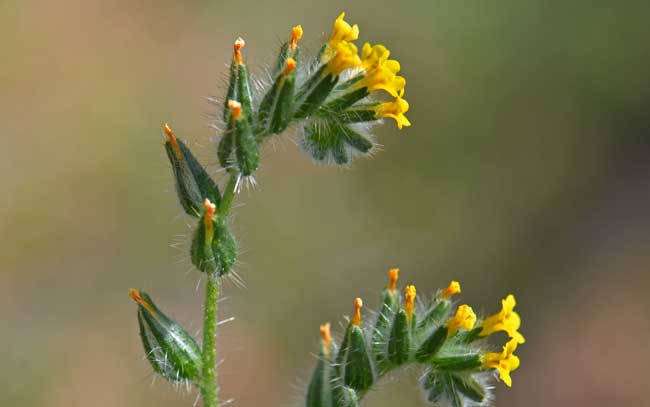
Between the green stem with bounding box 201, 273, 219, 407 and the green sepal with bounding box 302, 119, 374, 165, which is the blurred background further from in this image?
the green stem with bounding box 201, 273, 219, 407

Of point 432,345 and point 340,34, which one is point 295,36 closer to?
point 340,34

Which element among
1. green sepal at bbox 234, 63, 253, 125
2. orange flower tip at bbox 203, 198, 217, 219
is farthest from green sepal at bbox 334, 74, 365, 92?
orange flower tip at bbox 203, 198, 217, 219

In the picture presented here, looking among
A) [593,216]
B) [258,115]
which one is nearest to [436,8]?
[593,216]

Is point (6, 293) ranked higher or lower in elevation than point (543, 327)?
higher

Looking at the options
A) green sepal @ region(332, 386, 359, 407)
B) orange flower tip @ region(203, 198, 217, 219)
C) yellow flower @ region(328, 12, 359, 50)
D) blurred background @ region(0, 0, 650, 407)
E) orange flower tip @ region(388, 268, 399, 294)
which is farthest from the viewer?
blurred background @ region(0, 0, 650, 407)

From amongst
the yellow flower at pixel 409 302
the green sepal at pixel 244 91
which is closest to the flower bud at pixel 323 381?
the yellow flower at pixel 409 302

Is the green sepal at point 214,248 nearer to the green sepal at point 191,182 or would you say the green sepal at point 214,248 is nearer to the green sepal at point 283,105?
the green sepal at point 191,182

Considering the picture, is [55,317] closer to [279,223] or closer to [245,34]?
[279,223]
